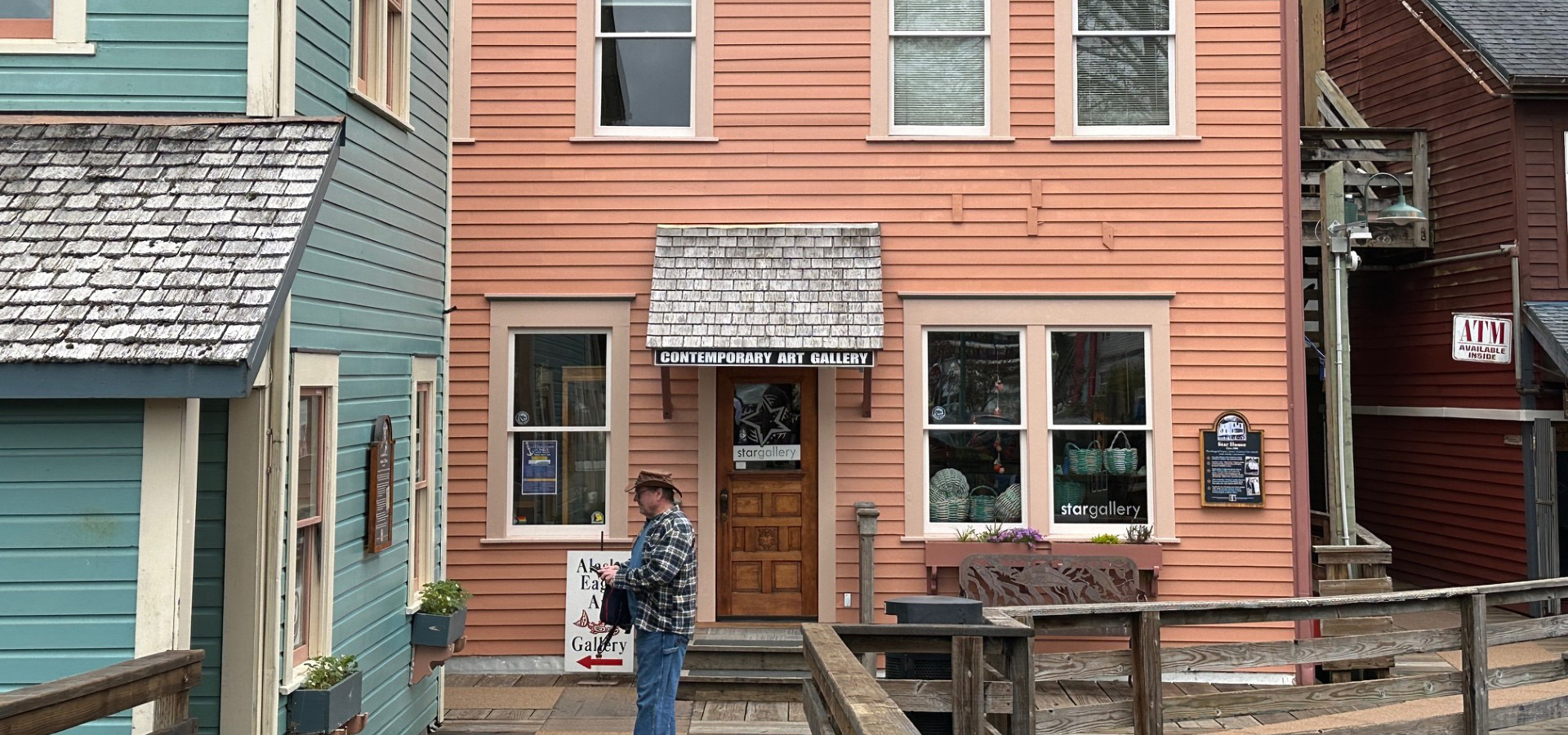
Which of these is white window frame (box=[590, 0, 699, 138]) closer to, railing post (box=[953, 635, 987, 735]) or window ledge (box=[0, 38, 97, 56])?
window ledge (box=[0, 38, 97, 56])

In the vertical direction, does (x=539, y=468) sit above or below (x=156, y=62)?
below

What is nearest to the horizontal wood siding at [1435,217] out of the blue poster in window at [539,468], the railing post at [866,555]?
the railing post at [866,555]

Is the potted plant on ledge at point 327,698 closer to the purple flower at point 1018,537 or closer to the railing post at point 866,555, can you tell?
the railing post at point 866,555

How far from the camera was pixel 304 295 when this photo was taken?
5863 mm

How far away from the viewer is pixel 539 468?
10.4 m

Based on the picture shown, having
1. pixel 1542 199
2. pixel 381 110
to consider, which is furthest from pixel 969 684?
pixel 1542 199

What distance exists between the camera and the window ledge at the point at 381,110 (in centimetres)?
656

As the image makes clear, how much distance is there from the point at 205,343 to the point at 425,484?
3851mm

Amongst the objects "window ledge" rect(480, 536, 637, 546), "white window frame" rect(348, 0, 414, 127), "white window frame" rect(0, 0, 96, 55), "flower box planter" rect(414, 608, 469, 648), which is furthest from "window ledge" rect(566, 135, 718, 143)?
"white window frame" rect(0, 0, 96, 55)

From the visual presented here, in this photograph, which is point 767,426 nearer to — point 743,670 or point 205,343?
point 743,670

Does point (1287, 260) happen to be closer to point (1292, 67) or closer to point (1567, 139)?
point (1292, 67)

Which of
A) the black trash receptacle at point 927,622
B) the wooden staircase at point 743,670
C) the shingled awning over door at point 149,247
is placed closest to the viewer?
the shingled awning over door at point 149,247

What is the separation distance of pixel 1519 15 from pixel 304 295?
45.8 feet

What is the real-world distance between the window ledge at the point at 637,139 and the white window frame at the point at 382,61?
8.92 ft
